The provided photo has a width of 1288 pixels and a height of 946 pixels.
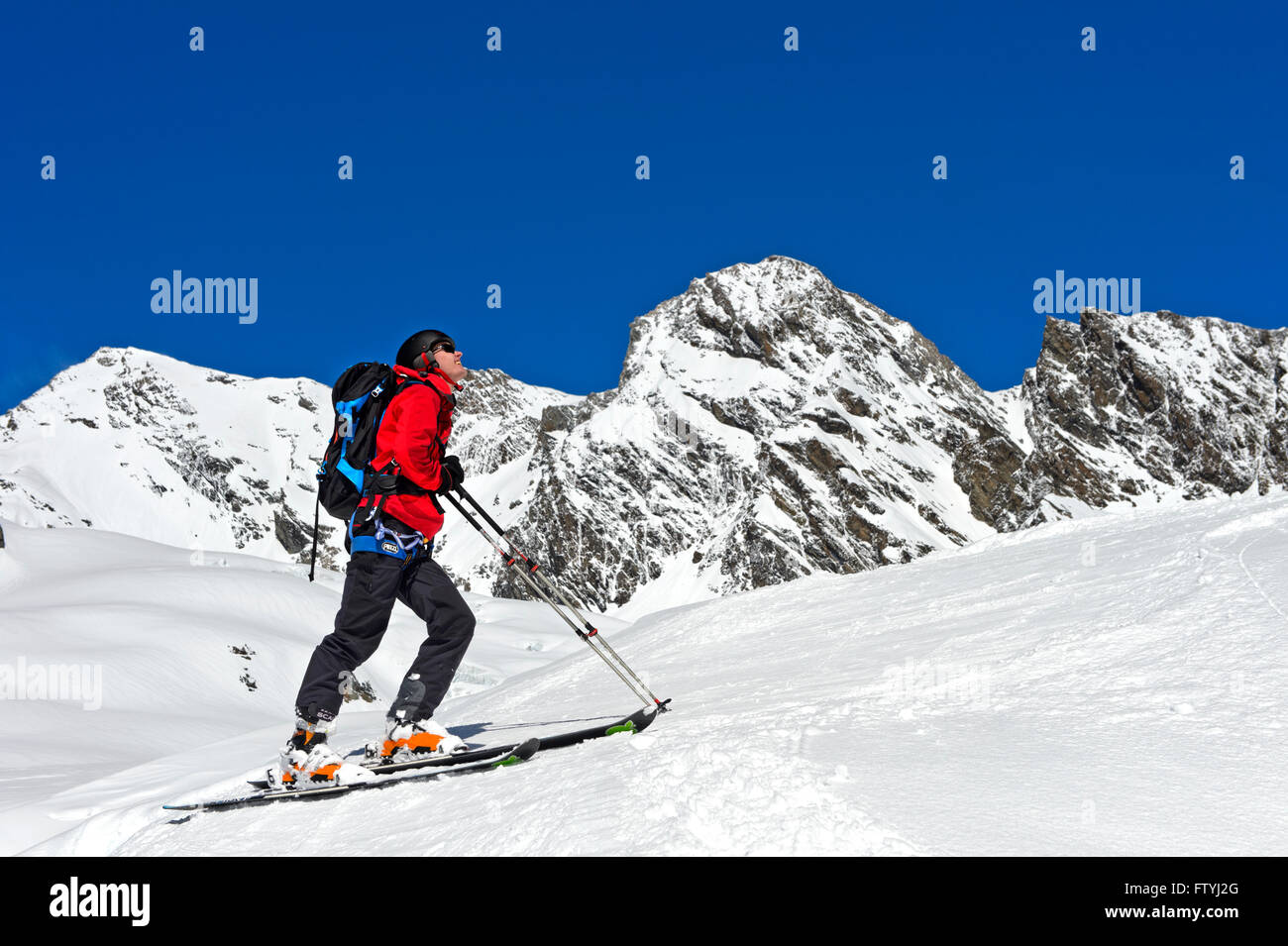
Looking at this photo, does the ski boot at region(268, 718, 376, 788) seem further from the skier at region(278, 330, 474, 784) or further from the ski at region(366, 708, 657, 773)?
the ski at region(366, 708, 657, 773)

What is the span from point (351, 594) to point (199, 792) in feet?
7.32

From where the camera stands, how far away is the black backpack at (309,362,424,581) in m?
6.16

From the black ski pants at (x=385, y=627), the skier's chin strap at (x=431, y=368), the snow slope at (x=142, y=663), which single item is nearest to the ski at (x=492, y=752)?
the black ski pants at (x=385, y=627)

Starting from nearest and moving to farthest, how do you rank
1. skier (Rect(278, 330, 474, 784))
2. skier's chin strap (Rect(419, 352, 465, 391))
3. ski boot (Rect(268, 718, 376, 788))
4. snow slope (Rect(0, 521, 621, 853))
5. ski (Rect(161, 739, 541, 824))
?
ski (Rect(161, 739, 541, 824))
ski boot (Rect(268, 718, 376, 788))
skier (Rect(278, 330, 474, 784))
skier's chin strap (Rect(419, 352, 465, 391))
snow slope (Rect(0, 521, 621, 853))

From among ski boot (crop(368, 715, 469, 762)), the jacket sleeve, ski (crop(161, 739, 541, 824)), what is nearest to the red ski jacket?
the jacket sleeve

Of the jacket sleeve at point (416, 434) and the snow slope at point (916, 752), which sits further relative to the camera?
the jacket sleeve at point (416, 434)

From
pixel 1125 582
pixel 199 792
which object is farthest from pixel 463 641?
pixel 1125 582

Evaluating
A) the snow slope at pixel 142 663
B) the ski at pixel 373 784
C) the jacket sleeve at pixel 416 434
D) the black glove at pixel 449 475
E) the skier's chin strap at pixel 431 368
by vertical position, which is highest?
the skier's chin strap at pixel 431 368

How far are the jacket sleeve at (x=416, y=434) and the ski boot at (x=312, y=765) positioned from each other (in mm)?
1702

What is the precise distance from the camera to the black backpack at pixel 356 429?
6.16 metres
